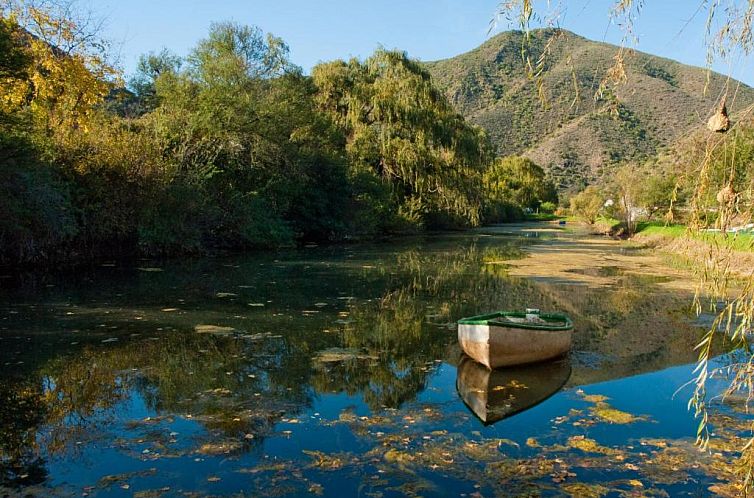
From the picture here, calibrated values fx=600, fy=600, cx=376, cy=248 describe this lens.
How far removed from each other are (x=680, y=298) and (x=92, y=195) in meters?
17.8

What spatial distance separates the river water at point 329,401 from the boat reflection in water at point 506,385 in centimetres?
4

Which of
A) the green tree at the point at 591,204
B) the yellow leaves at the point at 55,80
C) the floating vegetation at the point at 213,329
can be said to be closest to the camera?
the floating vegetation at the point at 213,329

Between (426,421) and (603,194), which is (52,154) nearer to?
(426,421)

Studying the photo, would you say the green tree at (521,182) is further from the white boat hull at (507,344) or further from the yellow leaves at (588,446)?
the yellow leaves at (588,446)

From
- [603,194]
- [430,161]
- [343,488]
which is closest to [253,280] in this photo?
[343,488]

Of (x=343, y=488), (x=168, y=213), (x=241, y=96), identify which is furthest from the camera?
(x=241, y=96)

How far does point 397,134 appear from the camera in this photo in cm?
3484

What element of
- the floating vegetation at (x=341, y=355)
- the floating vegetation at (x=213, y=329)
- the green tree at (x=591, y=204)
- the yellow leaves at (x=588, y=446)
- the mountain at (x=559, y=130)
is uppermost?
the mountain at (x=559, y=130)

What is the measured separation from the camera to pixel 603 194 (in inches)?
2174

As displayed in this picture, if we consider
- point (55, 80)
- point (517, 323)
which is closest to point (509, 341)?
point (517, 323)

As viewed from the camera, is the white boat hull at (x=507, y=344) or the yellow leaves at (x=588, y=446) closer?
the yellow leaves at (x=588, y=446)

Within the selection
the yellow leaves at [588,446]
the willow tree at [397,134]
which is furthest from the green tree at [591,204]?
the yellow leaves at [588,446]

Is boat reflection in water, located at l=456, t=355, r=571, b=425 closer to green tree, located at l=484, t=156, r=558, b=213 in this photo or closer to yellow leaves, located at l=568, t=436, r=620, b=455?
yellow leaves, located at l=568, t=436, r=620, b=455

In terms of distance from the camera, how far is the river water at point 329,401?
4.92 meters
